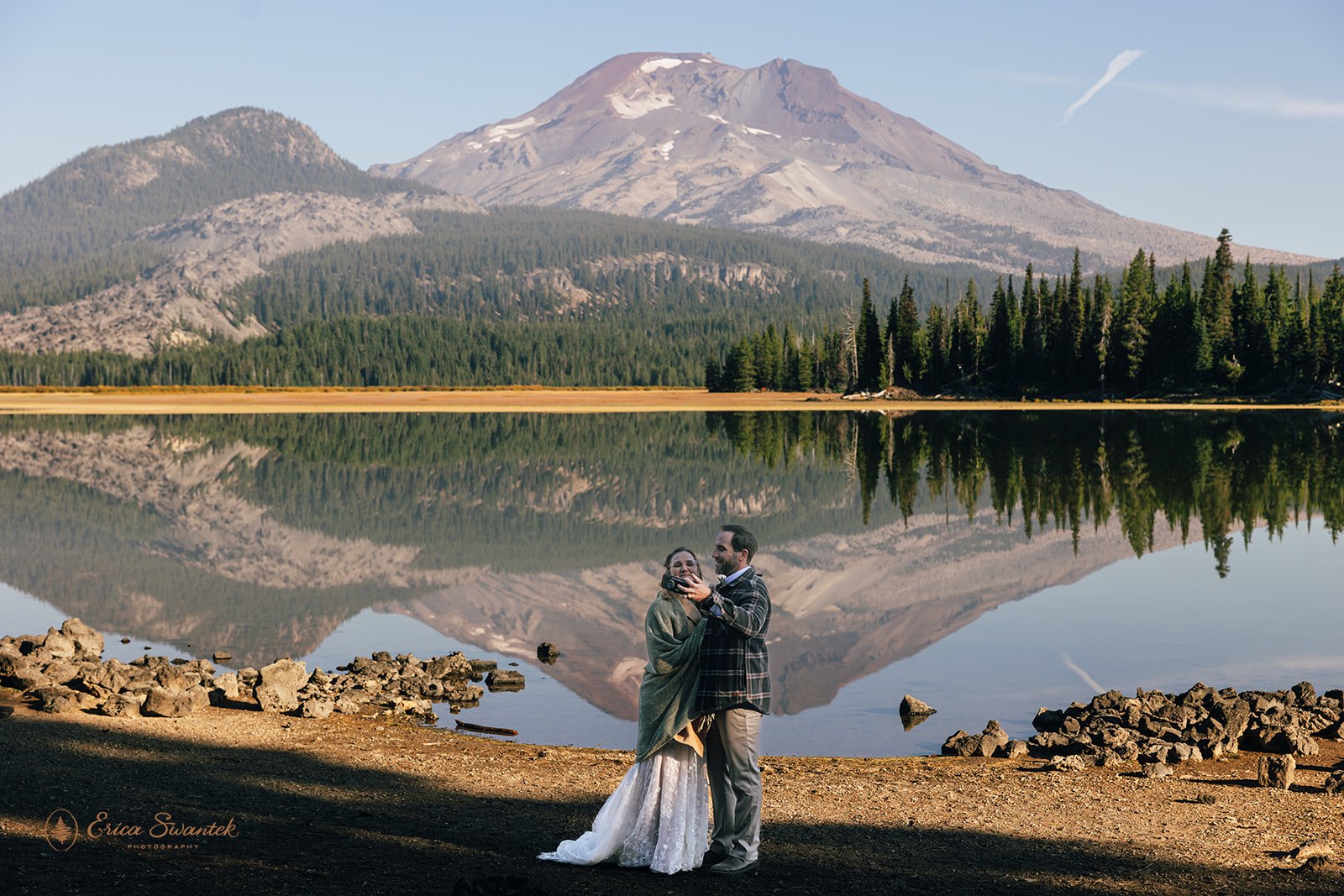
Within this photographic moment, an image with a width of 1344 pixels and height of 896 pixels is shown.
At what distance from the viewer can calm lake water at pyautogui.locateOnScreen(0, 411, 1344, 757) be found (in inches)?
824

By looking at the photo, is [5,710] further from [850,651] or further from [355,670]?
[850,651]

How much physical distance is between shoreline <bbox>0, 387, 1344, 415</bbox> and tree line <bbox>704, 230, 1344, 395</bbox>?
3.60 metres

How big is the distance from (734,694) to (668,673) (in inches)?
22.8

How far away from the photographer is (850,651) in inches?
909

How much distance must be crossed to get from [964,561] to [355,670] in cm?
1715

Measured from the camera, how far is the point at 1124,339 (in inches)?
4924

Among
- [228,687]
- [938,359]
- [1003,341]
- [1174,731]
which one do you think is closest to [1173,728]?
[1174,731]

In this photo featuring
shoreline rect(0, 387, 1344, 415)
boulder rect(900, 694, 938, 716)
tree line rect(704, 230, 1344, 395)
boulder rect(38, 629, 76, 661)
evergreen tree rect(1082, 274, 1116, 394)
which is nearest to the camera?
boulder rect(900, 694, 938, 716)

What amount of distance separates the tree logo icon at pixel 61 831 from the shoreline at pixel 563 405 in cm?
10887

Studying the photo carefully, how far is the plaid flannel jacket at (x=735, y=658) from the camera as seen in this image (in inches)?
396

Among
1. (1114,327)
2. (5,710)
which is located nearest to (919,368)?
(1114,327)

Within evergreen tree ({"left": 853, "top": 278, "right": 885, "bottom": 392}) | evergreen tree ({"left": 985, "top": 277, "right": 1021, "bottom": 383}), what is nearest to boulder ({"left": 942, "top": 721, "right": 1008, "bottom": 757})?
evergreen tree ({"left": 985, "top": 277, "right": 1021, "bottom": 383})

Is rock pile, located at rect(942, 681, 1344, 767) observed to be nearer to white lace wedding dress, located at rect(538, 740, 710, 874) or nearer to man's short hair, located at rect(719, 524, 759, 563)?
white lace wedding dress, located at rect(538, 740, 710, 874)

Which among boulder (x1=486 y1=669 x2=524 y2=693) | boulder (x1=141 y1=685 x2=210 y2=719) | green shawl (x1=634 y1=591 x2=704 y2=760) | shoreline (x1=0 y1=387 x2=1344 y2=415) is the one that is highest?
green shawl (x1=634 y1=591 x2=704 y2=760)
